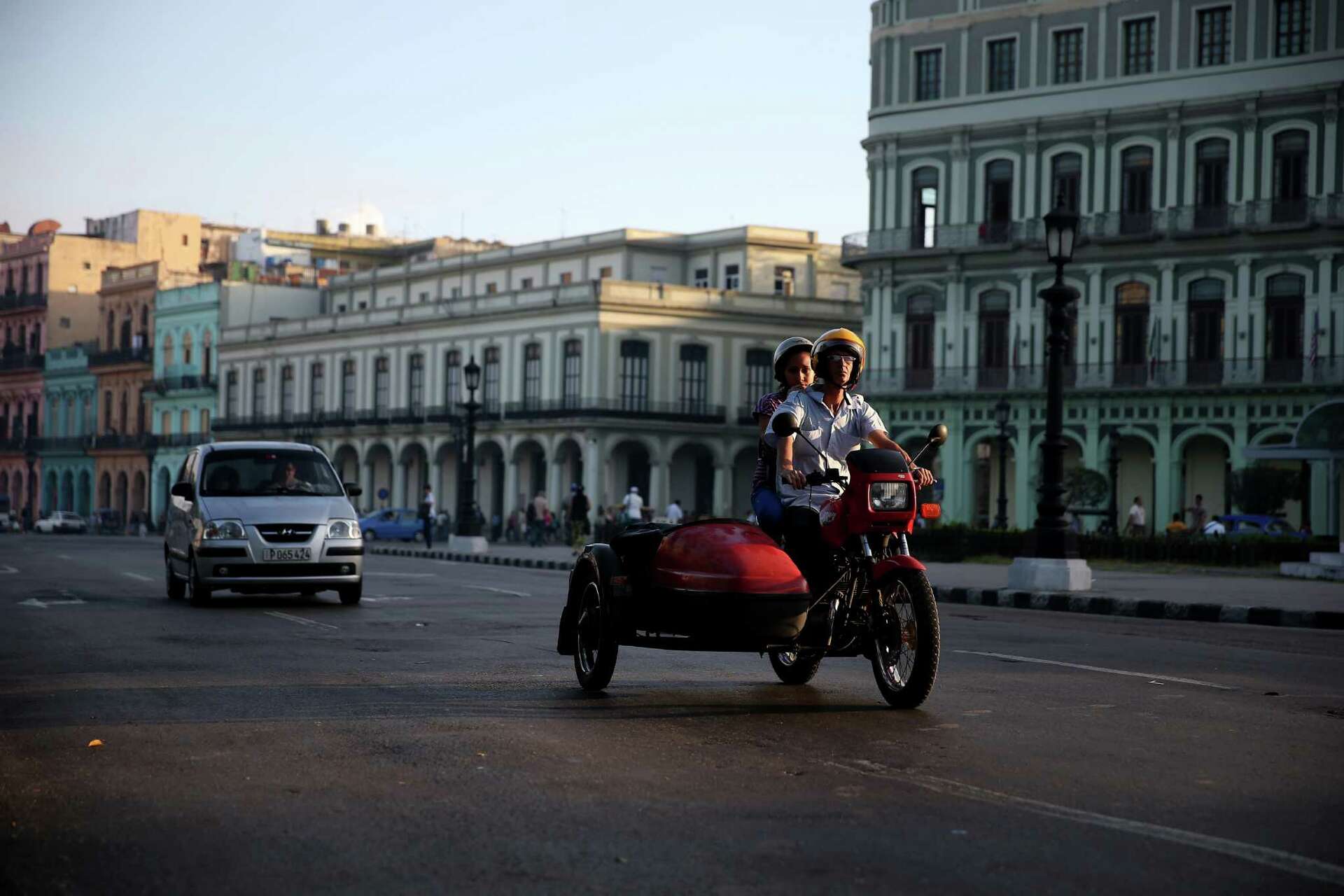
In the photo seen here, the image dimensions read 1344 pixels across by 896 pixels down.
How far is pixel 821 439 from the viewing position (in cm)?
938

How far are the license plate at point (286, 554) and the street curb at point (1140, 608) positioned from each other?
7.88 m

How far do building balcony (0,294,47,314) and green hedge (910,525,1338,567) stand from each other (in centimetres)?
7952

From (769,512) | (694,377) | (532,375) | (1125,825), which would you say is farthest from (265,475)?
(532,375)

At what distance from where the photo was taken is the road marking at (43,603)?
17312 millimetres

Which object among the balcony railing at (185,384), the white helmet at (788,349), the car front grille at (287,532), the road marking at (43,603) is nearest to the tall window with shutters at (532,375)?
the balcony railing at (185,384)

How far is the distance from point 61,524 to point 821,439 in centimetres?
7780

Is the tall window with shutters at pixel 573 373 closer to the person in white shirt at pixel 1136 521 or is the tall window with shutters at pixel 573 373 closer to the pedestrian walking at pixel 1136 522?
the pedestrian walking at pixel 1136 522

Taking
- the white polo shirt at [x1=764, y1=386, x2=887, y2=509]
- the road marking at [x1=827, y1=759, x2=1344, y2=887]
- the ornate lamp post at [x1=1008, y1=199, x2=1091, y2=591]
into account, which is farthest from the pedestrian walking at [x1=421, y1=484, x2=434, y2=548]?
the road marking at [x1=827, y1=759, x2=1344, y2=887]

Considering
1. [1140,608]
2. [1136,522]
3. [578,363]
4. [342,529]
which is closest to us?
[342,529]

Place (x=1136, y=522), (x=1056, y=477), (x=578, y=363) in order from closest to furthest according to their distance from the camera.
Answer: (x=1056, y=477) → (x=1136, y=522) → (x=578, y=363)

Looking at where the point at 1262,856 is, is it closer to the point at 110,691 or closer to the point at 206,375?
the point at 110,691

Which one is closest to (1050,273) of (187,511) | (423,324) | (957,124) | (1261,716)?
(957,124)

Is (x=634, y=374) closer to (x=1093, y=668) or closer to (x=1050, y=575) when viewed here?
(x=1050, y=575)

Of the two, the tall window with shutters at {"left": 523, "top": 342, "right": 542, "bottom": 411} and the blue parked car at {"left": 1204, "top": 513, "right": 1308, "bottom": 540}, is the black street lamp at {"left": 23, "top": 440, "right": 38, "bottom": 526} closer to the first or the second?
the tall window with shutters at {"left": 523, "top": 342, "right": 542, "bottom": 411}
